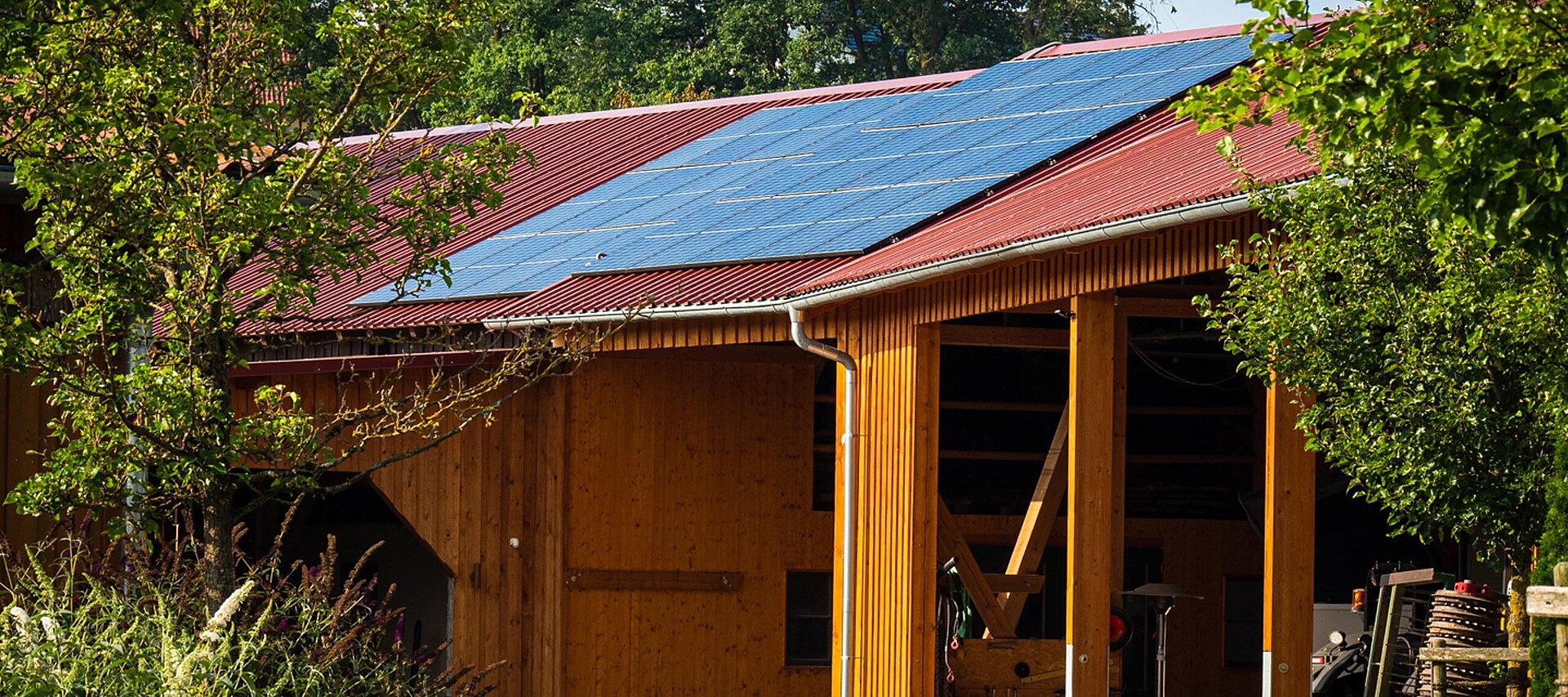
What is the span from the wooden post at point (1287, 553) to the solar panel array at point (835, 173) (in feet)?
16.4

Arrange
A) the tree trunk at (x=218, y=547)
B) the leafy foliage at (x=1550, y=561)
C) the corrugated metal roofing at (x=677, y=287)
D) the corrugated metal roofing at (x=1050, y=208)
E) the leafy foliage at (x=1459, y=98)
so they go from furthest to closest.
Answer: the corrugated metal roofing at (x=677, y=287) → the corrugated metal roofing at (x=1050, y=208) → the tree trunk at (x=218, y=547) → the leafy foliage at (x=1550, y=561) → the leafy foliage at (x=1459, y=98)

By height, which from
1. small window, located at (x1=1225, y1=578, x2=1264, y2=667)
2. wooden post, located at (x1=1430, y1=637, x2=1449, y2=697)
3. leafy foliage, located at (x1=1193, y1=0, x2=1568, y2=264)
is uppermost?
leafy foliage, located at (x1=1193, y1=0, x2=1568, y2=264)

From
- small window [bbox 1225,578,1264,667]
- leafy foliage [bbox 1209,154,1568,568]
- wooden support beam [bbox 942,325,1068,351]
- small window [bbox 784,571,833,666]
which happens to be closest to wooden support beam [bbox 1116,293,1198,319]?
wooden support beam [bbox 942,325,1068,351]

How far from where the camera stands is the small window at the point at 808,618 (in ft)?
64.8

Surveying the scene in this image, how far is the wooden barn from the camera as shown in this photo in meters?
13.5

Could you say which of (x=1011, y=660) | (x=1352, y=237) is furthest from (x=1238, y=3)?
(x=1011, y=660)

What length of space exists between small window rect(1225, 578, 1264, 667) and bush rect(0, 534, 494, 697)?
1136cm

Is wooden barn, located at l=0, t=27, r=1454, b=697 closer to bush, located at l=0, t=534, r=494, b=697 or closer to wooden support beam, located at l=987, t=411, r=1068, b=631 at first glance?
wooden support beam, located at l=987, t=411, r=1068, b=631

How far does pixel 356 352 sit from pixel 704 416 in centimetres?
338

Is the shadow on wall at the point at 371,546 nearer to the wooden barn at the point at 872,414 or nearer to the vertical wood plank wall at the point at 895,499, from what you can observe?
the wooden barn at the point at 872,414

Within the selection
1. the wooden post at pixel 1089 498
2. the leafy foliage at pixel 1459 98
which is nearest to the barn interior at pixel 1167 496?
the wooden post at pixel 1089 498

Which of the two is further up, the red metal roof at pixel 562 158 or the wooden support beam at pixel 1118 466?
the red metal roof at pixel 562 158

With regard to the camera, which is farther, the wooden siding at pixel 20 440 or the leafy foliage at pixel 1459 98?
the wooden siding at pixel 20 440

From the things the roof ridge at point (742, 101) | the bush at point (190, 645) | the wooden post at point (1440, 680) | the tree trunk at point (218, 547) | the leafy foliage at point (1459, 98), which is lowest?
the wooden post at point (1440, 680)
